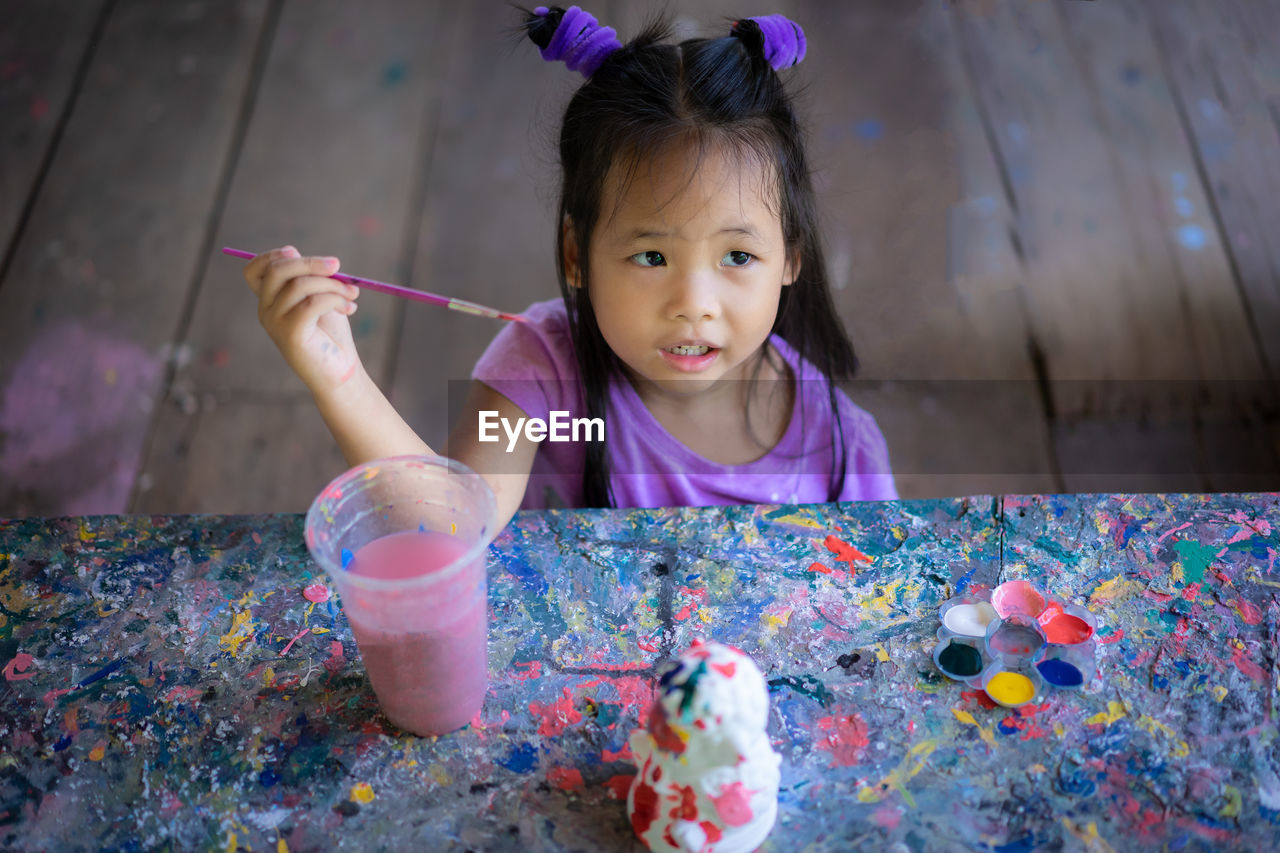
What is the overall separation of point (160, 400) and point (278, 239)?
392 millimetres

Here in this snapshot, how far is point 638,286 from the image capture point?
973 millimetres

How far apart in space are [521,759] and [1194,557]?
567 mm

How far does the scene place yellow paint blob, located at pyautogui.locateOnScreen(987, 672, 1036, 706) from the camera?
743mm

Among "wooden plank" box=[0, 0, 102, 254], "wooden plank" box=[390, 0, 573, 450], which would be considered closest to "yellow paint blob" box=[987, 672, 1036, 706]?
"wooden plank" box=[390, 0, 573, 450]

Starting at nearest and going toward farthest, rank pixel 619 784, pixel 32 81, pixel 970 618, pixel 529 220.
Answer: pixel 619 784
pixel 970 618
pixel 529 220
pixel 32 81

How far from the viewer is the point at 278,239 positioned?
2.03 meters

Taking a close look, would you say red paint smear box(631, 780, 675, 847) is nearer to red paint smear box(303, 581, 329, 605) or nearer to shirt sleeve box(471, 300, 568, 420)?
red paint smear box(303, 581, 329, 605)

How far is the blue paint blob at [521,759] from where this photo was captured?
0.72m

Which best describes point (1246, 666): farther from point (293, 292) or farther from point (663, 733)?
point (293, 292)

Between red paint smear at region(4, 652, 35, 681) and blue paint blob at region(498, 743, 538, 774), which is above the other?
red paint smear at region(4, 652, 35, 681)

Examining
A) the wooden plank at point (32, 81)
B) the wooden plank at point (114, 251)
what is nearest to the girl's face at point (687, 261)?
the wooden plank at point (114, 251)

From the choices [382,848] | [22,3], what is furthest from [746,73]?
[22,3]

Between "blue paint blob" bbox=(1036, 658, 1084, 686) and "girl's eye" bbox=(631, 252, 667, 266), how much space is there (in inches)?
18.6

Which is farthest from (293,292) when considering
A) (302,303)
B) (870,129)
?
(870,129)
